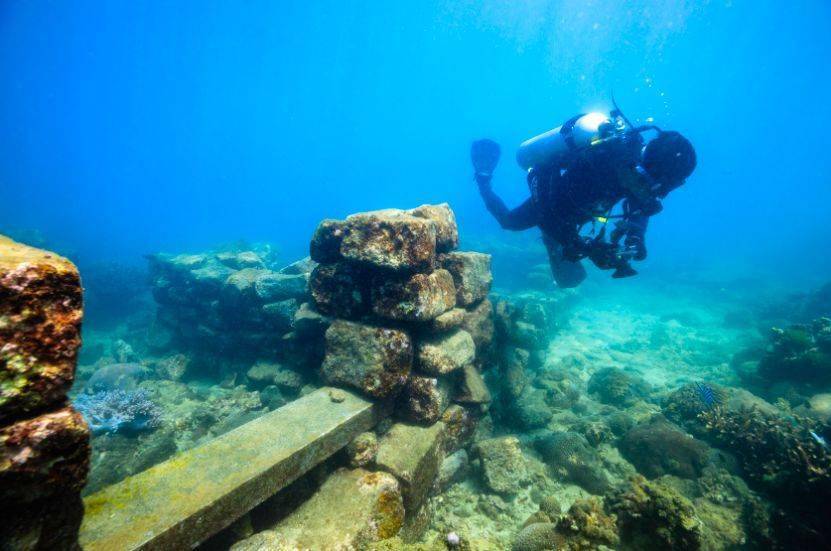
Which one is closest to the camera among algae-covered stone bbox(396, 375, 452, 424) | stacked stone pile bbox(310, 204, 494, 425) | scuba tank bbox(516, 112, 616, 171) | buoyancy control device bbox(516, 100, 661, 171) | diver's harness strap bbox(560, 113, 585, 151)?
stacked stone pile bbox(310, 204, 494, 425)

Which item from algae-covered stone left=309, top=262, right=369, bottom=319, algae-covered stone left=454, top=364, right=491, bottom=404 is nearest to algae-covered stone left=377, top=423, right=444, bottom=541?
algae-covered stone left=454, top=364, right=491, bottom=404

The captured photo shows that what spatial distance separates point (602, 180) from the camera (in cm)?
684

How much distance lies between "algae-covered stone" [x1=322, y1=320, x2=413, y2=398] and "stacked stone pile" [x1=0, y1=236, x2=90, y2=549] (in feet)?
9.80

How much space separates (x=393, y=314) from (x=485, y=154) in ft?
25.6

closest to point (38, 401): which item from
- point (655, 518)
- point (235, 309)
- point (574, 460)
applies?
point (655, 518)

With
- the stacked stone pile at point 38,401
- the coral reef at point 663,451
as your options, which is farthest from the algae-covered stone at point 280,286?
the coral reef at point 663,451

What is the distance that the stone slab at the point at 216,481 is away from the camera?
9.32 feet

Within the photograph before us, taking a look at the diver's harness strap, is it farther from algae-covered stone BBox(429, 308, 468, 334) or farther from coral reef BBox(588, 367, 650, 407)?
coral reef BBox(588, 367, 650, 407)

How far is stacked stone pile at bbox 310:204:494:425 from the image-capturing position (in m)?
4.63

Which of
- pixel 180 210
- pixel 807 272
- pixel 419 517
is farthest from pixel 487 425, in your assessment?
pixel 180 210

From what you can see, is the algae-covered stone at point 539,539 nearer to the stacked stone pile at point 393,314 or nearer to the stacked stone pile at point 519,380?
the stacked stone pile at point 393,314

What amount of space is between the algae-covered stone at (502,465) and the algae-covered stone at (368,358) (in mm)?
2049

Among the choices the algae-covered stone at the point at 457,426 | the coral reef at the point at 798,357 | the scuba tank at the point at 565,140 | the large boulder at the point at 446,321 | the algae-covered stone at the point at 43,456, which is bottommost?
the algae-covered stone at the point at 43,456

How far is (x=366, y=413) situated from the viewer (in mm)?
4527
